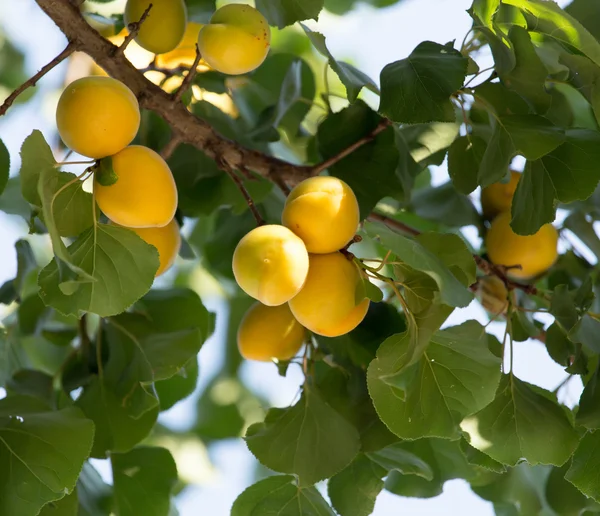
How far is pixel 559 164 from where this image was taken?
753 mm

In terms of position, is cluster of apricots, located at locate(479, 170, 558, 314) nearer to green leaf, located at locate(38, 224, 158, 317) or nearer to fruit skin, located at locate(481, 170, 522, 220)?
fruit skin, located at locate(481, 170, 522, 220)

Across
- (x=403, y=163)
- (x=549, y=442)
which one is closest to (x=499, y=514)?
(x=549, y=442)

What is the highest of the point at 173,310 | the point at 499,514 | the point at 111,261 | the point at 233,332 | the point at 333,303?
the point at 111,261

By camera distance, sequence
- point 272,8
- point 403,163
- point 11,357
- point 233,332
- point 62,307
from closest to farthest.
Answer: point 62,307 → point 272,8 → point 403,163 → point 11,357 → point 233,332

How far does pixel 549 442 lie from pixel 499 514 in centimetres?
30

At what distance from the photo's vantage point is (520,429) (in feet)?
2.49

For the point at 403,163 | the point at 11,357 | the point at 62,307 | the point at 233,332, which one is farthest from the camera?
the point at 233,332

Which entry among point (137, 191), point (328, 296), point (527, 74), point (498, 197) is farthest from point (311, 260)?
point (498, 197)

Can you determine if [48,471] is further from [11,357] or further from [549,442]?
[549,442]

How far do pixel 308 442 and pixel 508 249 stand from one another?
0.32m

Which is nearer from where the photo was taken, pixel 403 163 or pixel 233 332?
pixel 403 163

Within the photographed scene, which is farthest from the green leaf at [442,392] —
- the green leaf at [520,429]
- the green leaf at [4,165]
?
the green leaf at [4,165]

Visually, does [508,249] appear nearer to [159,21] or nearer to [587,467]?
[587,467]

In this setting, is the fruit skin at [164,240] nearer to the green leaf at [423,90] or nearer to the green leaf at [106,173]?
the green leaf at [106,173]
